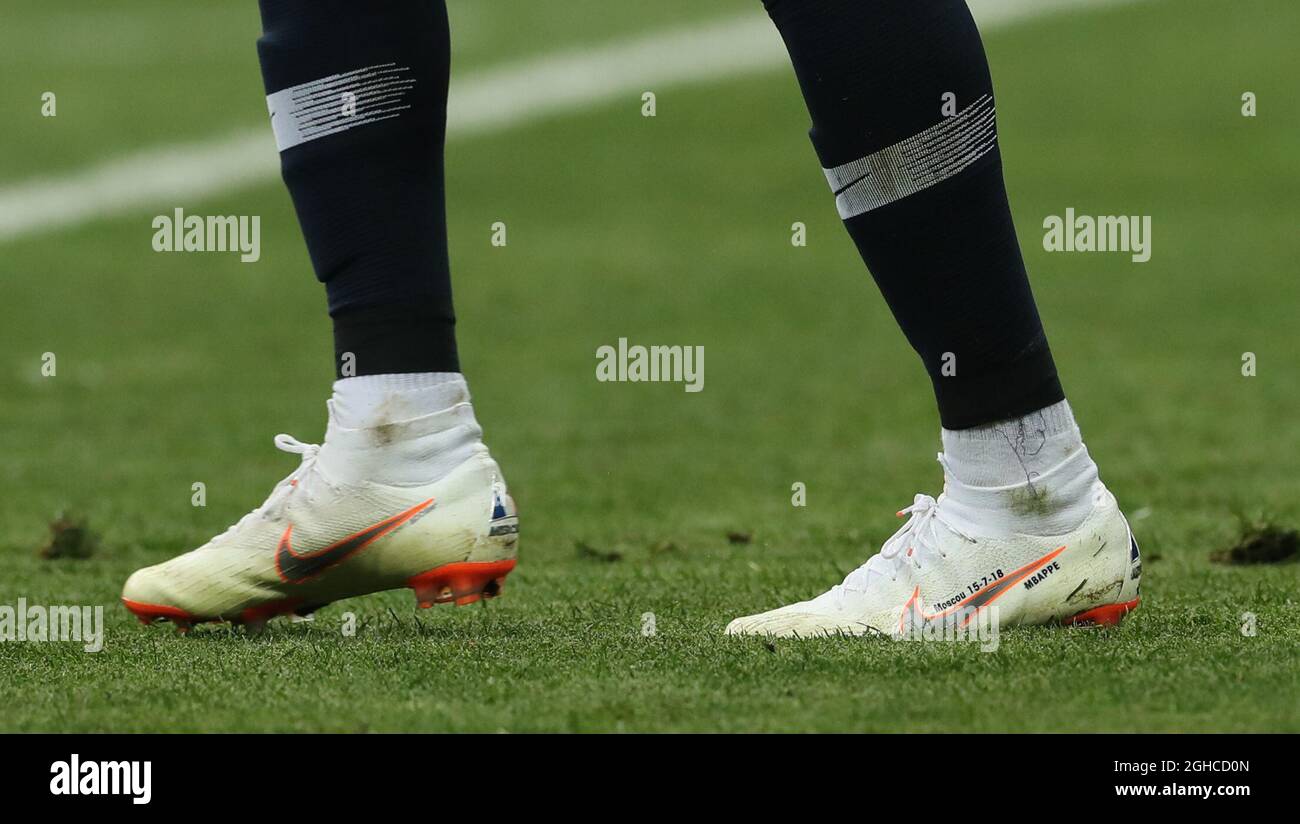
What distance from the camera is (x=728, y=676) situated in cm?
240

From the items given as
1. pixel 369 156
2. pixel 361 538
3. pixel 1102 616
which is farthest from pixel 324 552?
pixel 1102 616

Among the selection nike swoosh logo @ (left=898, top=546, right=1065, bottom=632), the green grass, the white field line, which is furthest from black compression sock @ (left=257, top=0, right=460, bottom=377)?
the white field line

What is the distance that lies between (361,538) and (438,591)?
13 cm

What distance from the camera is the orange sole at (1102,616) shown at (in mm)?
2725

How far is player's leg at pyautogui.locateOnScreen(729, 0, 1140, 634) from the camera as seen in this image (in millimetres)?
2561

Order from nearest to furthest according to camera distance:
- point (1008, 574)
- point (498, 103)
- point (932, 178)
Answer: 1. point (932, 178)
2. point (1008, 574)
3. point (498, 103)

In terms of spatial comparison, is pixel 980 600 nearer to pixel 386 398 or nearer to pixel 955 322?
pixel 955 322

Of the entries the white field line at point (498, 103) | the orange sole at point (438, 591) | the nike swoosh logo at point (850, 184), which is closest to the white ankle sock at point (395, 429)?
the orange sole at point (438, 591)

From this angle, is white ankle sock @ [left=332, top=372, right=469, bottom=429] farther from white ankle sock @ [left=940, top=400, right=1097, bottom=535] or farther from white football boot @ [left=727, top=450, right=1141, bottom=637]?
white ankle sock @ [left=940, top=400, right=1097, bottom=535]

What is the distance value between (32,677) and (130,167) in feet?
37.2

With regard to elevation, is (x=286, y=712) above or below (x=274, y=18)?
below

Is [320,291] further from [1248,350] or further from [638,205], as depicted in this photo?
[1248,350]

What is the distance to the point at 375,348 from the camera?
9.41ft

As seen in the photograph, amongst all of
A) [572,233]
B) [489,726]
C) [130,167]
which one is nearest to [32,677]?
[489,726]
